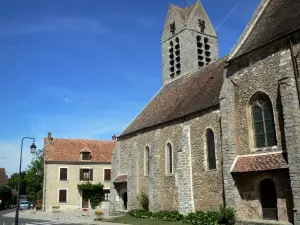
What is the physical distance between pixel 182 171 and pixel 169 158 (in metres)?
2.58

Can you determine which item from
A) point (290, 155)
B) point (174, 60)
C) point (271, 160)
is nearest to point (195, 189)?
point (271, 160)

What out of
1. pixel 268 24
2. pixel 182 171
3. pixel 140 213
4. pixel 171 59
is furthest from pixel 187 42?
pixel 140 213

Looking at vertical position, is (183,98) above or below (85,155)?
above

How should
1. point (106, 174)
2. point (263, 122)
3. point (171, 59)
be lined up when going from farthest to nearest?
point (106, 174) < point (171, 59) < point (263, 122)

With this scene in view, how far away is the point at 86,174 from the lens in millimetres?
37688

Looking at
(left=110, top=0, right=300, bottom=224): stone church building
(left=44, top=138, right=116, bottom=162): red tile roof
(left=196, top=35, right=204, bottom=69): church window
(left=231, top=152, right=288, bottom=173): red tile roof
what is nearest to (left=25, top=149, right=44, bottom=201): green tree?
(left=44, top=138, right=116, bottom=162): red tile roof

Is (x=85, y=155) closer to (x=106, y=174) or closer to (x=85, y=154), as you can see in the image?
(x=85, y=154)

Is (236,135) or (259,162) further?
(236,135)

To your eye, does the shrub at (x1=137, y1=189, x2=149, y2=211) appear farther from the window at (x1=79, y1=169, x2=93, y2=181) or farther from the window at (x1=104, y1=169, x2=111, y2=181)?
the window at (x1=104, y1=169, x2=111, y2=181)

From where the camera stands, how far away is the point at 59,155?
37.2 metres

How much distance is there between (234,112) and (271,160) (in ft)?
10.7

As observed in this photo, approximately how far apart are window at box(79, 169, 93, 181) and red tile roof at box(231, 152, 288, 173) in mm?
25505

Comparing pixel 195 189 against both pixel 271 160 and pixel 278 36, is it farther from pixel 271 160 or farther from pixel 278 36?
pixel 278 36

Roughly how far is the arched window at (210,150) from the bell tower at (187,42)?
9507mm
